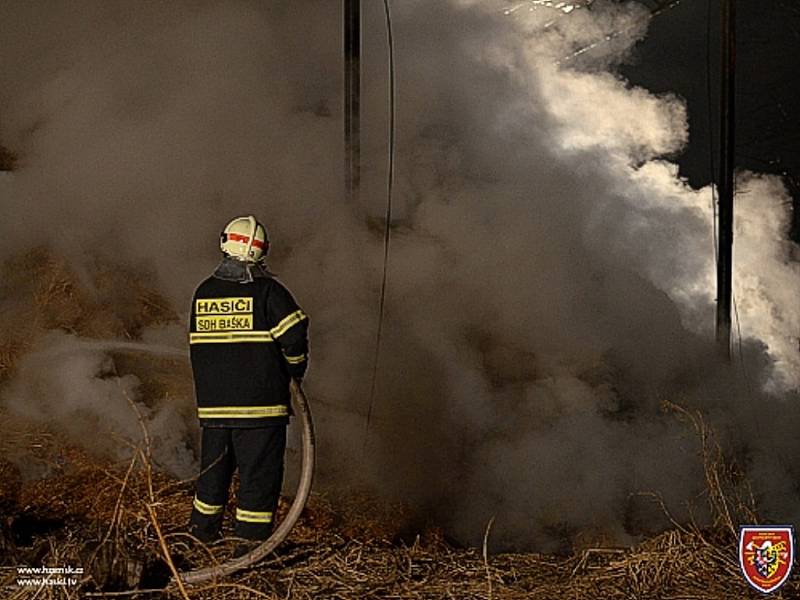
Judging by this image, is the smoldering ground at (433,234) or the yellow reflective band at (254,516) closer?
the yellow reflective band at (254,516)

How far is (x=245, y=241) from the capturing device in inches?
209

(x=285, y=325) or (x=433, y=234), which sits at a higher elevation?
(x=433, y=234)

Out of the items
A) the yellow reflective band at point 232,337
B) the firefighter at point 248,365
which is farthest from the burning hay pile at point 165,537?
the yellow reflective band at point 232,337

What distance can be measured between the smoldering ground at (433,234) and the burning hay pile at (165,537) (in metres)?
0.22

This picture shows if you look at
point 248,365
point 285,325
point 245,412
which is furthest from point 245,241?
point 245,412

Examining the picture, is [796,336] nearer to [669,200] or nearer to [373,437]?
[669,200]

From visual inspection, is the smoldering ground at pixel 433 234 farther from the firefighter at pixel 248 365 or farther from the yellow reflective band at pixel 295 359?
the yellow reflective band at pixel 295 359

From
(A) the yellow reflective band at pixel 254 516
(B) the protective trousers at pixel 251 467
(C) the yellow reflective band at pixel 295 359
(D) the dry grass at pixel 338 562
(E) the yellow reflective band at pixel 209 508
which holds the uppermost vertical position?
(C) the yellow reflective band at pixel 295 359

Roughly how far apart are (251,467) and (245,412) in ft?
0.82

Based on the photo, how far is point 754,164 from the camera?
43.8 ft

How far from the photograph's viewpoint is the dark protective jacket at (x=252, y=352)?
17.2 ft

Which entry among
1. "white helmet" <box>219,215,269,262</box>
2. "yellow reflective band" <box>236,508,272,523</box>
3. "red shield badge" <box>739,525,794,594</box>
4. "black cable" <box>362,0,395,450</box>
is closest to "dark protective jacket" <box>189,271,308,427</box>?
"white helmet" <box>219,215,269,262</box>

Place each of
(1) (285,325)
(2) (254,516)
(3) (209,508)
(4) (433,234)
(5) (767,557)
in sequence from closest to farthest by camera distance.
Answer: (5) (767,557) < (1) (285,325) < (2) (254,516) < (3) (209,508) < (4) (433,234)

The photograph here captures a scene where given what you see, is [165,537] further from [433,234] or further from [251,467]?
[433,234]
